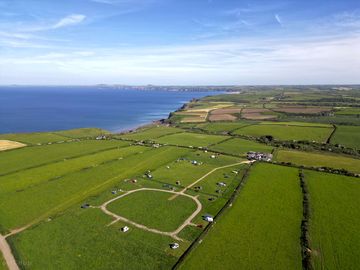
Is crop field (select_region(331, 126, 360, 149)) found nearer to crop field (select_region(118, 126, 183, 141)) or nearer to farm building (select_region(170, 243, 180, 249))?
crop field (select_region(118, 126, 183, 141))

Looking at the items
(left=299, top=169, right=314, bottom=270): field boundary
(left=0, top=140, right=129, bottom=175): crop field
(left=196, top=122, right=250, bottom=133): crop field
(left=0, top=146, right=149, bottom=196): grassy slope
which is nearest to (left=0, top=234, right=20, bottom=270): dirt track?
(left=0, top=146, right=149, bottom=196): grassy slope

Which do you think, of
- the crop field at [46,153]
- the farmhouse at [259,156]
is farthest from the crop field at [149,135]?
the farmhouse at [259,156]

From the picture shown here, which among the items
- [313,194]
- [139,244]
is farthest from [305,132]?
[139,244]

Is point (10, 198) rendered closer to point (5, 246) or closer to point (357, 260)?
point (5, 246)

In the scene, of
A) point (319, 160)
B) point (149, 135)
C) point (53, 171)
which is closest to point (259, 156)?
point (319, 160)

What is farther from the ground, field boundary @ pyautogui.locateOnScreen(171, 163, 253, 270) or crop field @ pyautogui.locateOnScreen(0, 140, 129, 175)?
field boundary @ pyautogui.locateOnScreen(171, 163, 253, 270)

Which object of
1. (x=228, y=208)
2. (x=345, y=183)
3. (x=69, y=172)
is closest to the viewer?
(x=228, y=208)
